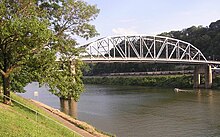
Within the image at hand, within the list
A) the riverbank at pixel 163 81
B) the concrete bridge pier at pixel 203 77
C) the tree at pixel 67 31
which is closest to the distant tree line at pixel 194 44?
the riverbank at pixel 163 81

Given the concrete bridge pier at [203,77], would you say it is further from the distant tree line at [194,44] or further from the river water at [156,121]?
the river water at [156,121]

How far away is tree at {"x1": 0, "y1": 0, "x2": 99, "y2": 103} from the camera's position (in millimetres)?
16391

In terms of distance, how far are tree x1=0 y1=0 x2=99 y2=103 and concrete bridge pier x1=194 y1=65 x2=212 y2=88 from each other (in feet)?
235

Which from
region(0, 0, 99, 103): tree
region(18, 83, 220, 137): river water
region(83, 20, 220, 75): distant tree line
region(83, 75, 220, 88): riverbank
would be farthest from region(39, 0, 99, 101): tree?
region(83, 20, 220, 75): distant tree line

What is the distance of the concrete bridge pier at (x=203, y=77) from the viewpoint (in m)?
87.9

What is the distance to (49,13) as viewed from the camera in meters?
19.7

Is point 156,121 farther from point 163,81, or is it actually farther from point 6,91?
point 163,81

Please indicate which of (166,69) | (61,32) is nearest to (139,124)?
(61,32)

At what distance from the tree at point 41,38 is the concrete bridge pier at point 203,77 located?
71714 mm

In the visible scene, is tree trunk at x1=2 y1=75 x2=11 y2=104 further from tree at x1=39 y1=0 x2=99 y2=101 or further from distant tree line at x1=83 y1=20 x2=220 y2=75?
distant tree line at x1=83 y1=20 x2=220 y2=75

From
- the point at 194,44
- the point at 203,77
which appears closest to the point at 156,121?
the point at 203,77

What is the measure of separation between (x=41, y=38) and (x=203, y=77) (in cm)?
8716

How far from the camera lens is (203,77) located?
97.4 m

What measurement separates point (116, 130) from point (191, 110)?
15.7 m
